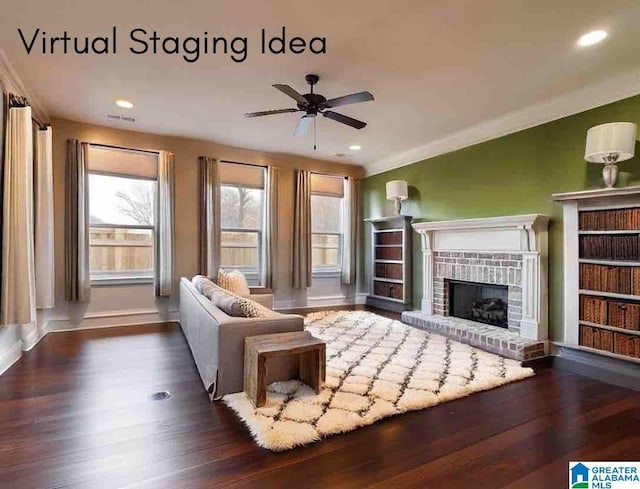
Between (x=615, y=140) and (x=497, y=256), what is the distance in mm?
1815

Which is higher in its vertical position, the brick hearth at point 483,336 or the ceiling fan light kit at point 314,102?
the ceiling fan light kit at point 314,102

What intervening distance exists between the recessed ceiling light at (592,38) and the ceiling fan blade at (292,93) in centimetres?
232

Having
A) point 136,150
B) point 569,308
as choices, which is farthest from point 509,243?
point 136,150

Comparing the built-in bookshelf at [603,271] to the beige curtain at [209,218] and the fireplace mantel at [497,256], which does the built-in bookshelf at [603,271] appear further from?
the beige curtain at [209,218]

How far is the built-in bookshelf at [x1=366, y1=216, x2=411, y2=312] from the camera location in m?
6.23

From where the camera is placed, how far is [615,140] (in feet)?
10.6

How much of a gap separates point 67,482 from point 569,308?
4.33 m

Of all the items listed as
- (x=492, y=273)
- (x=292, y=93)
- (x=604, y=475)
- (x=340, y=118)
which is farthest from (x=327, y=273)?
(x=604, y=475)

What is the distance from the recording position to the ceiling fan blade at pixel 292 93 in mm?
3051

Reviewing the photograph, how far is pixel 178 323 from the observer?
5.48 metres

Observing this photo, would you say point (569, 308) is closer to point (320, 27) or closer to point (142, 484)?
point (320, 27)

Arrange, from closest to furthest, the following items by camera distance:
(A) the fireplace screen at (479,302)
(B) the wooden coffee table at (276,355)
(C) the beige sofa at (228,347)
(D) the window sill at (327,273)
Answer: (B) the wooden coffee table at (276,355), (C) the beige sofa at (228,347), (A) the fireplace screen at (479,302), (D) the window sill at (327,273)

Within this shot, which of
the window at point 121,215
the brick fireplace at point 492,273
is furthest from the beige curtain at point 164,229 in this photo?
the brick fireplace at point 492,273

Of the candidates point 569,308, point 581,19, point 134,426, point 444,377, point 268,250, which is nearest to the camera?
point 134,426
